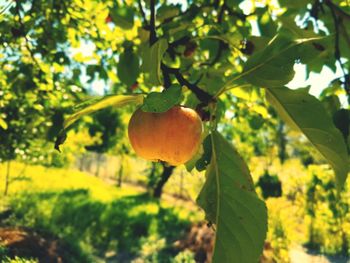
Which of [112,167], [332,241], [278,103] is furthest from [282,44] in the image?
[112,167]

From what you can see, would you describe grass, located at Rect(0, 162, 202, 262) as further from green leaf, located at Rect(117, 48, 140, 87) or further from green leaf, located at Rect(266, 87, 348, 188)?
green leaf, located at Rect(266, 87, 348, 188)

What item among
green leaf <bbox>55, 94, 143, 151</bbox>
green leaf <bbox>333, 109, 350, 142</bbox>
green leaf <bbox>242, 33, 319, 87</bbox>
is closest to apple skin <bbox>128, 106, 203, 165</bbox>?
green leaf <bbox>55, 94, 143, 151</bbox>

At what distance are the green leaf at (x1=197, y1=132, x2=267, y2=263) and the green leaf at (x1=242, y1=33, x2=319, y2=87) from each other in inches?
6.9

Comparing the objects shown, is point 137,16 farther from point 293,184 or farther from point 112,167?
point 112,167

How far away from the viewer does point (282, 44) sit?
0.88 metres

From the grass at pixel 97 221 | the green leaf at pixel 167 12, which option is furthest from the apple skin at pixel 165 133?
the grass at pixel 97 221

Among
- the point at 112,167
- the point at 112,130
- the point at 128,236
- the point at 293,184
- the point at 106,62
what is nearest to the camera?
the point at 106,62

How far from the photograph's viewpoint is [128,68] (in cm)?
197

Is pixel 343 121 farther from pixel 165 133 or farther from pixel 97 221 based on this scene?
pixel 97 221

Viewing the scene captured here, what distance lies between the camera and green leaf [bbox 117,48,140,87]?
76.1 inches

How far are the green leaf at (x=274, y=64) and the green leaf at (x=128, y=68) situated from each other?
3.61 ft

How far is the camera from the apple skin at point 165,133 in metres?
0.88

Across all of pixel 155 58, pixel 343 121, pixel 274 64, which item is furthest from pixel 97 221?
pixel 274 64

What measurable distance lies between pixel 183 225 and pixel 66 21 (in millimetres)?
6747
